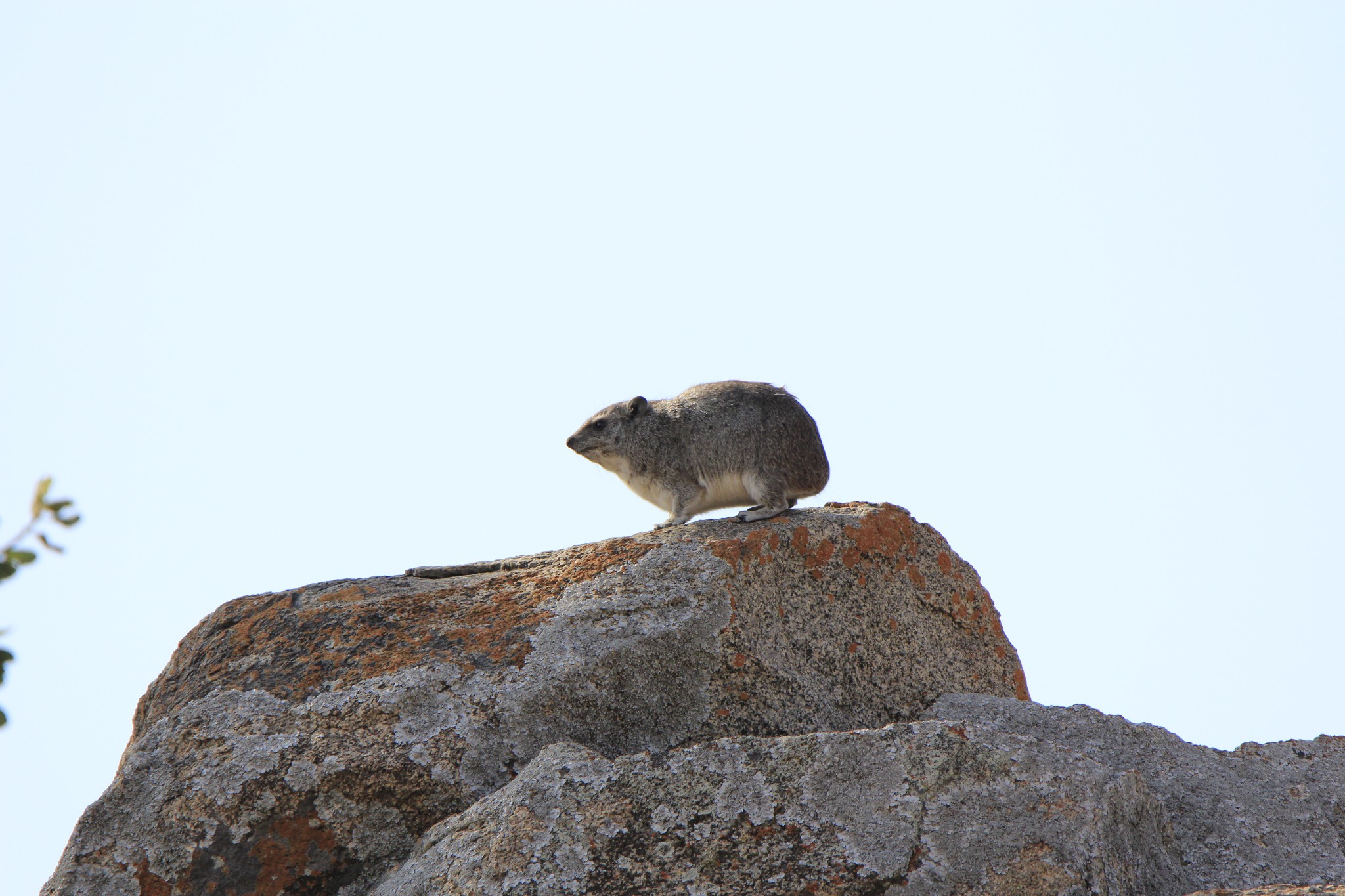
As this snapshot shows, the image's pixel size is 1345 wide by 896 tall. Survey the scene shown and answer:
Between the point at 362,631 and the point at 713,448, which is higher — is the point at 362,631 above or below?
below

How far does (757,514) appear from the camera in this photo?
7.14 metres

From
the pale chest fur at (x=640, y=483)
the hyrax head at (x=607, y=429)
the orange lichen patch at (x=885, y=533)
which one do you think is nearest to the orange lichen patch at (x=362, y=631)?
the orange lichen patch at (x=885, y=533)

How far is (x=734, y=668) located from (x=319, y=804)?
183 cm

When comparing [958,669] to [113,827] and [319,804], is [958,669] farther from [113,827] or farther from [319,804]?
[113,827]

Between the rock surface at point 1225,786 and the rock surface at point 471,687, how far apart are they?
49cm

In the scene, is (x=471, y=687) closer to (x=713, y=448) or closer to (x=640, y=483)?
(x=713, y=448)

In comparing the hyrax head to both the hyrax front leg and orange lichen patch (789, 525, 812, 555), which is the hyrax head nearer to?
the hyrax front leg

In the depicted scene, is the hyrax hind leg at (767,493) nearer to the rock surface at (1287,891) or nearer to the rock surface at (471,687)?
the rock surface at (471,687)

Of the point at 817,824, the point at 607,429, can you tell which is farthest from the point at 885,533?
the point at 607,429

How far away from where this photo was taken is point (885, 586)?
22.0ft

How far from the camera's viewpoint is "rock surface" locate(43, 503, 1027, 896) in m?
5.32

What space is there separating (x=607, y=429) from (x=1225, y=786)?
16.3ft

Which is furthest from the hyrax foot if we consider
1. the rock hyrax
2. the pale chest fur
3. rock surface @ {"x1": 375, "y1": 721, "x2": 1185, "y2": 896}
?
rock surface @ {"x1": 375, "y1": 721, "x2": 1185, "y2": 896}

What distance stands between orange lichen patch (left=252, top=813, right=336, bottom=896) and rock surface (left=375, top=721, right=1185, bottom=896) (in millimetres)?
553
